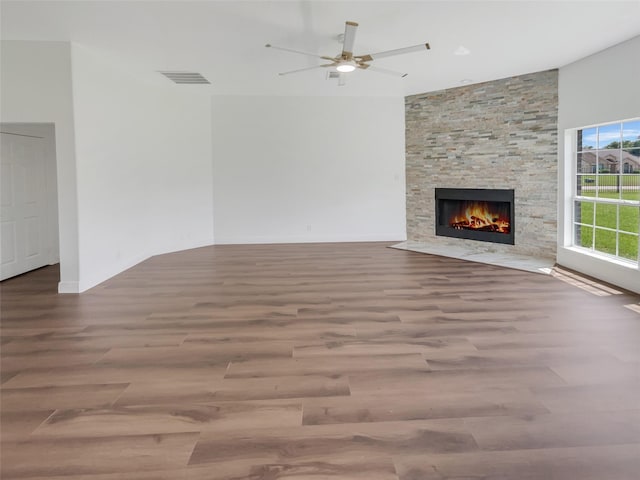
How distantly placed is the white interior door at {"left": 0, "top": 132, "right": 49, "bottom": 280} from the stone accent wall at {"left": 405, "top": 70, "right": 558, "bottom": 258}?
5877 mm

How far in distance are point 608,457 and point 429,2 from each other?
3526 millimetres

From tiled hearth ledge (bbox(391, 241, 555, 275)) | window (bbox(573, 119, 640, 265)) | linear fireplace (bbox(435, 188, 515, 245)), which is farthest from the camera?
linear fireplace (bbox(435, 188, 515, 245))

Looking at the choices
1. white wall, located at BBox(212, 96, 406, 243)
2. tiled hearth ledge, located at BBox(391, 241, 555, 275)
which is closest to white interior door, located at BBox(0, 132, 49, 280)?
white wall, located at BBox(212, 96, 406, 243)

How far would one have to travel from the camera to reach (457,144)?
7727 millimetres

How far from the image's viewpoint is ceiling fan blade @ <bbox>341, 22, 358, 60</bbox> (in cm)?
390

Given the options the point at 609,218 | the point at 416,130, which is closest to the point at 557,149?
the point at 609,218

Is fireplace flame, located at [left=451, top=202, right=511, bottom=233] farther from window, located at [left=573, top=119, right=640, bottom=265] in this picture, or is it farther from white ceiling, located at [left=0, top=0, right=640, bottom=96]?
white ceiling, located at [left=0, top=0, right=640, bottom=96]

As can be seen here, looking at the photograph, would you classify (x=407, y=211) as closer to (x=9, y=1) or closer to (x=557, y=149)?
(x=557, y=149)

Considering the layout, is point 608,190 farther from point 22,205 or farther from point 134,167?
point 22,205

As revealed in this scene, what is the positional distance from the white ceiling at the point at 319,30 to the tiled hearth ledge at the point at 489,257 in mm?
2601

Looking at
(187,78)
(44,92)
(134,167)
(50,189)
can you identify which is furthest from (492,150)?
(50,189)

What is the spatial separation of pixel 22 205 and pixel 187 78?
2.83 m

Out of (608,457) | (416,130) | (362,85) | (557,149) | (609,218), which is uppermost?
(362,85)

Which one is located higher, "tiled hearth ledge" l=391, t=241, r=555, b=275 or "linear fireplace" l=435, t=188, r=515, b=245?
"linear fireplace" l=435, t=188, r=515, b=245
